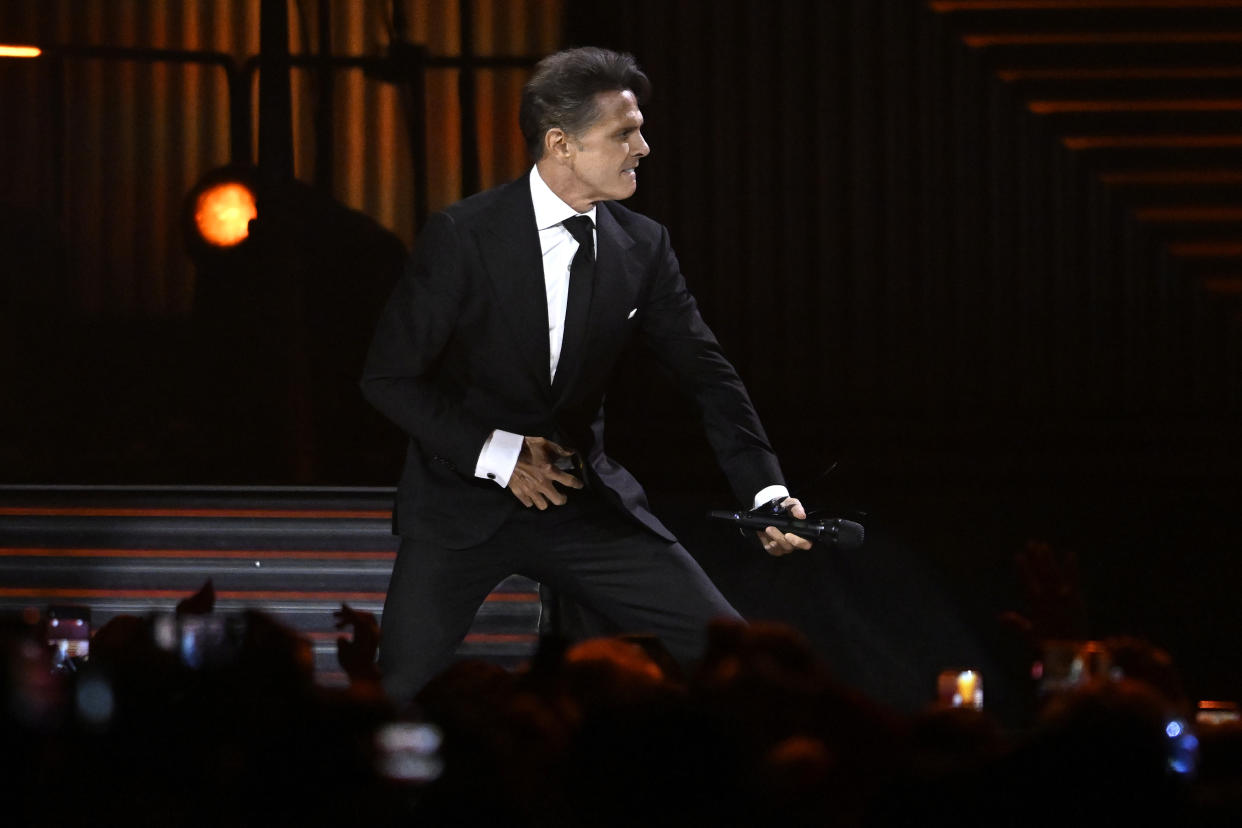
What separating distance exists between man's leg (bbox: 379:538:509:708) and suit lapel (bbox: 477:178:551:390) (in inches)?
12.4

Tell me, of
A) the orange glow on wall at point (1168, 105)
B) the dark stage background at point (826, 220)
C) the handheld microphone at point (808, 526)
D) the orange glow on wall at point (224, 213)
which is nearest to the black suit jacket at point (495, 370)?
the handheld microphone at point (808, 526)

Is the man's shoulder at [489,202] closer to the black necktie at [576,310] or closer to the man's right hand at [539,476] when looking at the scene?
the black necktie at [576,310]

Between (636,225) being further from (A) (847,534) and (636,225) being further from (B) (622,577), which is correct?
(A) (847,534)

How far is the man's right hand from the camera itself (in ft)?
8.02

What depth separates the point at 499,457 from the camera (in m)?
2.50

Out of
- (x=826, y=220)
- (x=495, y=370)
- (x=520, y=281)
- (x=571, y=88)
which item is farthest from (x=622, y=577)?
(x=826, y=220)

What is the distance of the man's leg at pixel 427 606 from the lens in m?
2.51

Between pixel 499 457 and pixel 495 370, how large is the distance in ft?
0.72

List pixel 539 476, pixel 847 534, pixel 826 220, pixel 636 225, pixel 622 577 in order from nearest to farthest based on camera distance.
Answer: pixel 847 534
pixel 539 476
pixel 622 577
pixel 636 225
pixel 826 220

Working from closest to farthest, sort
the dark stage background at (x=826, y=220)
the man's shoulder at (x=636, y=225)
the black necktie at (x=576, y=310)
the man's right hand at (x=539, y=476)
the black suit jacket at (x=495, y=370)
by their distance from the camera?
the man's right hand at (x=539, y=476) < the black suit jacket at (x=495, y=370) < the black necktie at (x=576, y=310) < the man's shoulder at (x=636, y=225) < the dark stage background at (x=826, y=220)

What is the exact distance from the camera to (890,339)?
4.29 metres

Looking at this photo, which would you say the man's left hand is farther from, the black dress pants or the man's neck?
the man's neck

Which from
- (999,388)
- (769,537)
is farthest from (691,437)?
(769,537)

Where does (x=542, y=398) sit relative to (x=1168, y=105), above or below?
below
